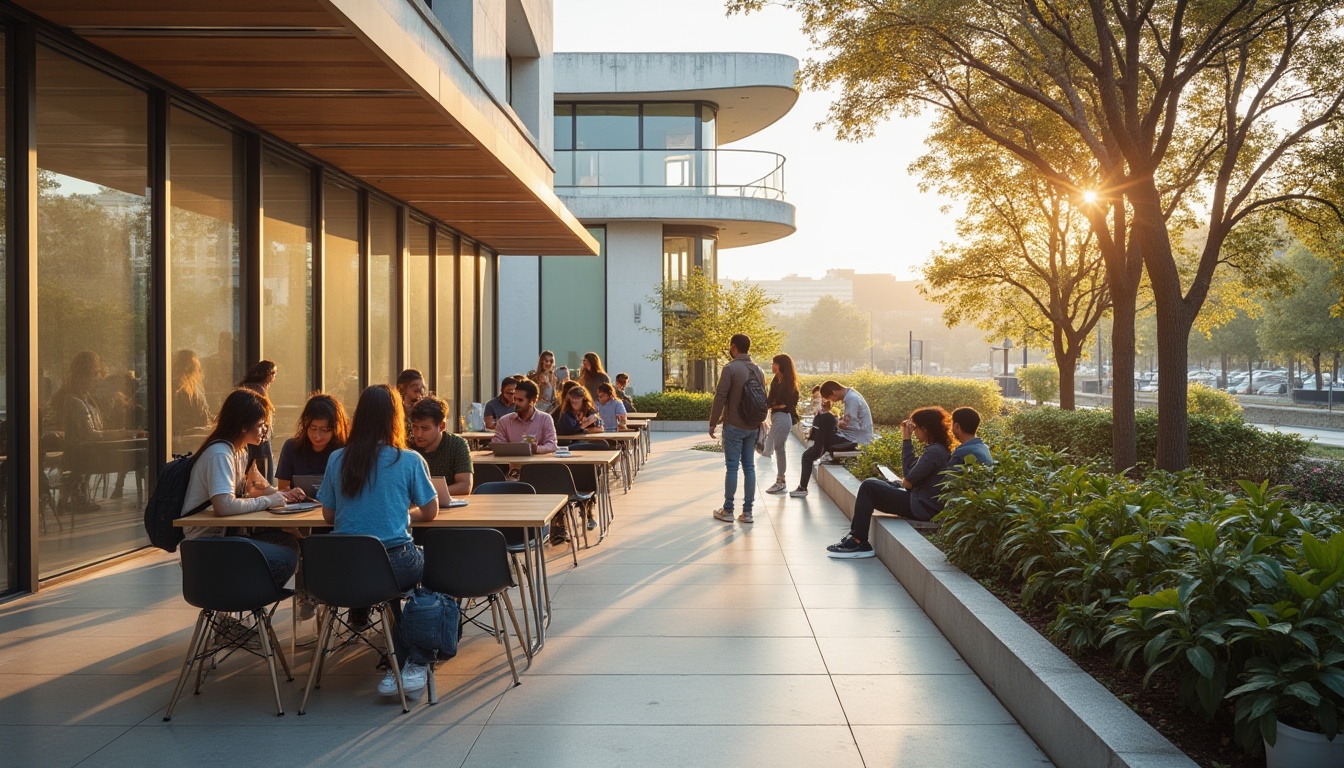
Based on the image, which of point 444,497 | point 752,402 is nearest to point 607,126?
point 752,402

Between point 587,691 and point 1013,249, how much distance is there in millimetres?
22159

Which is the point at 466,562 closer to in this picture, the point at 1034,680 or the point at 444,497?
the point at 444,497

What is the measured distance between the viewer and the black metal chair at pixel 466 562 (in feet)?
17.8

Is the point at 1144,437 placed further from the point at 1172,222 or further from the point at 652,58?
the point at 652,58

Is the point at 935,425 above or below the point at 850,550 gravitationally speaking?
above

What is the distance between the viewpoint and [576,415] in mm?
12336

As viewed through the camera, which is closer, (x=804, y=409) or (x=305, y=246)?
(x=305, y=246)

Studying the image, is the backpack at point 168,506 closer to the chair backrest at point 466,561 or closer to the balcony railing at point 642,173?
the chair backrest at point 466,561

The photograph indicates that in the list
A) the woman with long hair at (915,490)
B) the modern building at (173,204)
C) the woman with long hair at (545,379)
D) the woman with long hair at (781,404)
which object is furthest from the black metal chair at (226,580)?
the woman with long hair at (545,379)

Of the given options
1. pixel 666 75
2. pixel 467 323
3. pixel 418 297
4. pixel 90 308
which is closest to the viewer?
pixel 90 308

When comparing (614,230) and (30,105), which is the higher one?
(614,230)

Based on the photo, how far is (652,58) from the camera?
1209 inches

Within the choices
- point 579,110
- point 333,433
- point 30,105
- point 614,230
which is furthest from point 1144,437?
point 579,110

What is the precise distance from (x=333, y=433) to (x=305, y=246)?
5.87m
